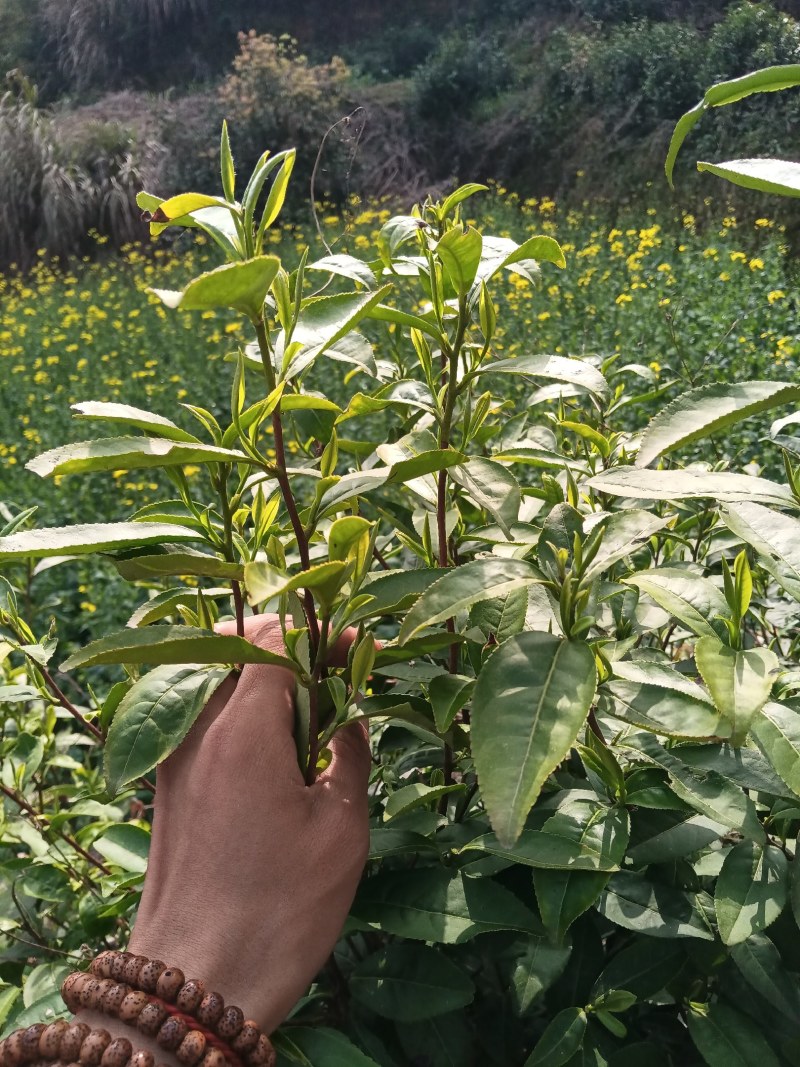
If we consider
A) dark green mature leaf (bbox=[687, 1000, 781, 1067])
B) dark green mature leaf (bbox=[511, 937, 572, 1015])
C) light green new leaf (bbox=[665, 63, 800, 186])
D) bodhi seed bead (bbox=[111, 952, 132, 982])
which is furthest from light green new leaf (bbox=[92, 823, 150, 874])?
light green new leaf (bbox=[665, 63, 800, 186])

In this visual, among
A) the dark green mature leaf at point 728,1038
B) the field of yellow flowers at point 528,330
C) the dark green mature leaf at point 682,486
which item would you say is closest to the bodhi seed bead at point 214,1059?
the dark green mature leaf at point 728,1038

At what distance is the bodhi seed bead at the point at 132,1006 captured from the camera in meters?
0.59

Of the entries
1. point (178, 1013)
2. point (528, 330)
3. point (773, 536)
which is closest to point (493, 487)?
point (773, 536)

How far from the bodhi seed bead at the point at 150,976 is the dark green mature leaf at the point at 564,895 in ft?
0.85

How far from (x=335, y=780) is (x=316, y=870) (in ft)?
0.21

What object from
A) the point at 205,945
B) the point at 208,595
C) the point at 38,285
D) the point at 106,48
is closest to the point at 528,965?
the point at 205,945

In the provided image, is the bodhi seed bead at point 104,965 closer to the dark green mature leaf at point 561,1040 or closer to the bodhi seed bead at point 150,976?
the bodhi seed bead at point 150,976

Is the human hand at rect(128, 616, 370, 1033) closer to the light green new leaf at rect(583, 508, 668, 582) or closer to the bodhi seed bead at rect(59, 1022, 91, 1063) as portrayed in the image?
the bodhi seed bead at rect(59, 1022, 91, 1063)

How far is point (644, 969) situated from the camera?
67 cm

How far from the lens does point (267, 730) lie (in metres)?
0.66

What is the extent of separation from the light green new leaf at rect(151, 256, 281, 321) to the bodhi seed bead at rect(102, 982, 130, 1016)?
1.46 ft

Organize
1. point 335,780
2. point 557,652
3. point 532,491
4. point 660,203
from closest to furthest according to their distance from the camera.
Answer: point 557,652 < point 335,780 < point 532,491 < point 660,203

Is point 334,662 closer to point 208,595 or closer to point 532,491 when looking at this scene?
point 208,595

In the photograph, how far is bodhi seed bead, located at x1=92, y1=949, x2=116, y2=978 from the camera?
2.02 feet
